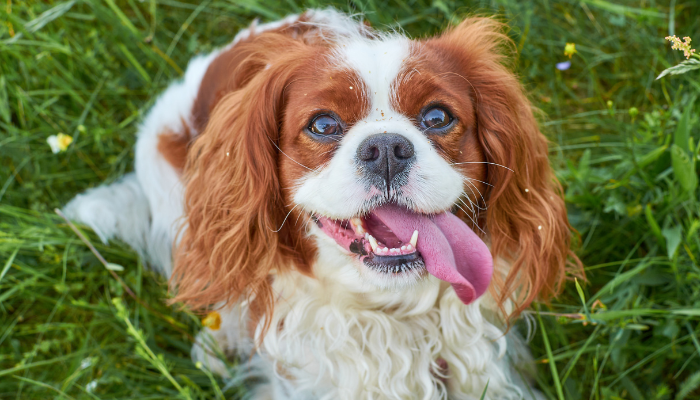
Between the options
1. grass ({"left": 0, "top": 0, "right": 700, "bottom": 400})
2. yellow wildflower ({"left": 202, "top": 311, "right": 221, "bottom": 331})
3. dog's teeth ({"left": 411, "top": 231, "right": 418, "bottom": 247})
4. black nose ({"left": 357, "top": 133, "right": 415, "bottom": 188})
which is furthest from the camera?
grass ({"left": 0, "top": 0, "right": 700, "bottom": 400})

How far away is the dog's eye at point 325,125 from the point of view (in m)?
2.09

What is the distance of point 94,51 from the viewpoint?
3.73 metres

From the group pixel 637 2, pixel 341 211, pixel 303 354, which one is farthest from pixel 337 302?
pixel 637 2

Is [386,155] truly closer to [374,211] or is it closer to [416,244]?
[374,211]

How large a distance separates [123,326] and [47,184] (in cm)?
99

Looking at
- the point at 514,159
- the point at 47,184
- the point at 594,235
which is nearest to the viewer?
the point at 514,159

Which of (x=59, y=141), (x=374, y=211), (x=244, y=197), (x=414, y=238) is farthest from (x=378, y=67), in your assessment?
(x=59, y=141)

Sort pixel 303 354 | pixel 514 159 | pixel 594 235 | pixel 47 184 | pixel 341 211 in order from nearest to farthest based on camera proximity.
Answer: pixel 341 211 < pixel 514 159 < pixel 303 354 < pixel 594 235 < pixel 47 184

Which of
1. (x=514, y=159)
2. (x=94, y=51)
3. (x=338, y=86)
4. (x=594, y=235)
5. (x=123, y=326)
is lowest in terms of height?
(x=123, y=326)

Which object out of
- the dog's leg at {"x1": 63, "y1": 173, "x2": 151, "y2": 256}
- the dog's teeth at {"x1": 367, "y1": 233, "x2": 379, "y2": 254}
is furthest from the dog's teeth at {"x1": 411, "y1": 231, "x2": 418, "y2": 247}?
the dog's leg at {"x1": 63, "y1": 173, "x2": 151, "y2": 256}

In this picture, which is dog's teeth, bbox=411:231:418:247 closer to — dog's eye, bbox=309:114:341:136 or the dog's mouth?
the dog's mouth

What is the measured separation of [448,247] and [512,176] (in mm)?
411

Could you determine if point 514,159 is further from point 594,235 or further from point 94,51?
point 94,51

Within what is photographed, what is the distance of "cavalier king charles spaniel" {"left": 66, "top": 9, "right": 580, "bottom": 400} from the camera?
204 centimetres
